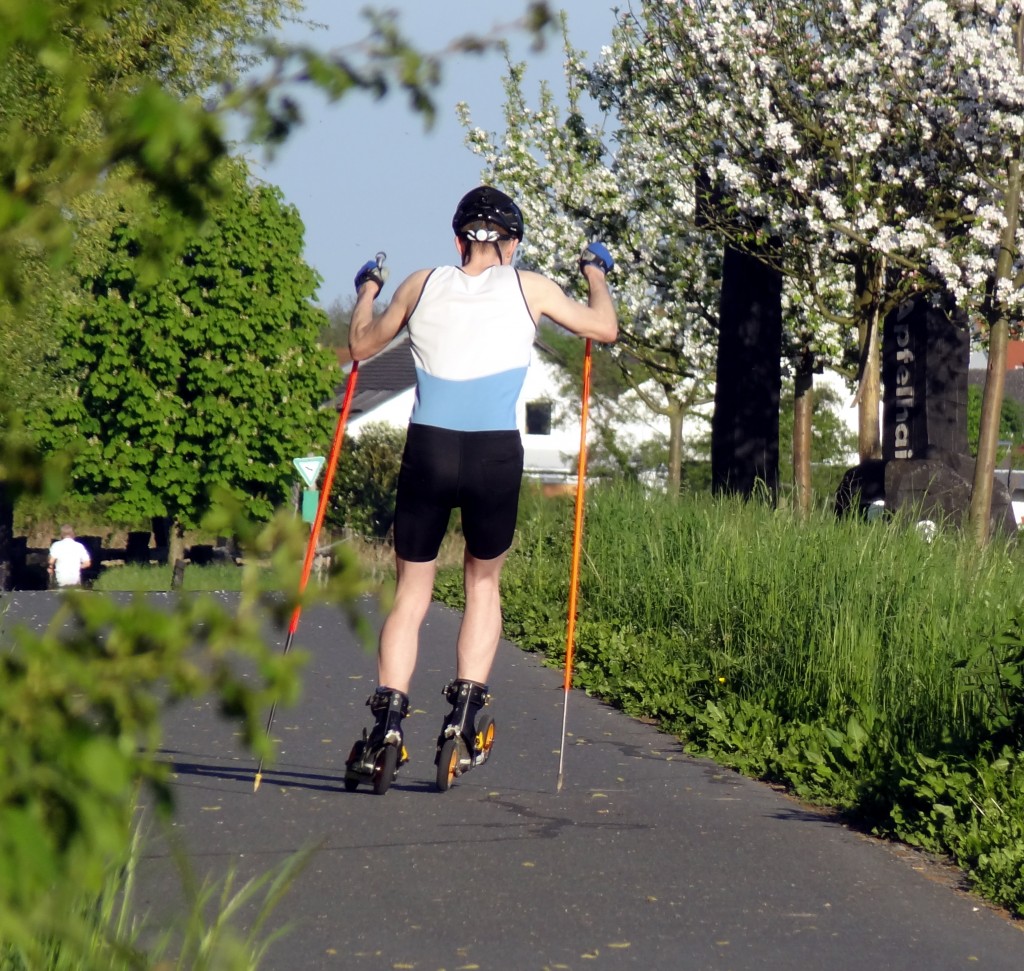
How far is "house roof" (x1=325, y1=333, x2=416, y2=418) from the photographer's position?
71.7 metres

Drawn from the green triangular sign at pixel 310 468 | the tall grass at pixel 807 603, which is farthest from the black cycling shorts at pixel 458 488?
the green triangular sign at pixel 310 468

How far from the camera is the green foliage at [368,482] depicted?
30.8m

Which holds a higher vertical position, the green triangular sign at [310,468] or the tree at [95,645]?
the green triangular sign at [310,468]

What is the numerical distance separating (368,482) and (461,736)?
1028 inches

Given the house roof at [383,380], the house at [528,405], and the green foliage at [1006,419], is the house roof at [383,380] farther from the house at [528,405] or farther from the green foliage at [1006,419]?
the green foliage at [1006,419]

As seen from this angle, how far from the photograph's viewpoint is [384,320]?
6.13 m

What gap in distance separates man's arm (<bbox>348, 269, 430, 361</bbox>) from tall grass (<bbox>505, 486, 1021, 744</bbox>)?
2483 mm

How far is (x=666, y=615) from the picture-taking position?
401 inches

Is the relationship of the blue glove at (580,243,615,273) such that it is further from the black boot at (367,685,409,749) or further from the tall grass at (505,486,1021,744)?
the tall grass at (505,486,1021,744)

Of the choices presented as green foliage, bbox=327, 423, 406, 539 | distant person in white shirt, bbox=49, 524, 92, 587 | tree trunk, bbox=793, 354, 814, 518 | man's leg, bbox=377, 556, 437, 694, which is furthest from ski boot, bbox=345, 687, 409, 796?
green foliage, bbox=327, 423, 406, 539

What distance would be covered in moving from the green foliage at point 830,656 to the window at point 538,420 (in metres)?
68.3

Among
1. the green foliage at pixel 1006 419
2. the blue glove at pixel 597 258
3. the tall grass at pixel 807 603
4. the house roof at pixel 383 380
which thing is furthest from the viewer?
the house roof at pixel 383 380

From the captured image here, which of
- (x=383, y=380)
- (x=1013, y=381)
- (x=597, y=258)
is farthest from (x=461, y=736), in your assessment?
(x=1013, y=381)

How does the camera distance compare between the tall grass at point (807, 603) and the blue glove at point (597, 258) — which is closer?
the blue glove at point (597, 258)
